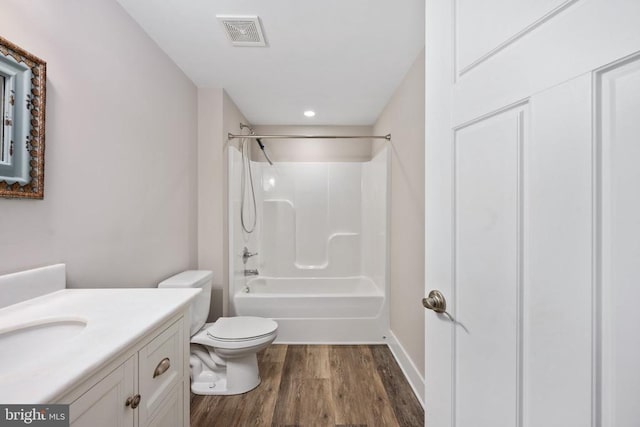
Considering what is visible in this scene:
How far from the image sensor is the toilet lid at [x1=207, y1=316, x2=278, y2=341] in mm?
2007

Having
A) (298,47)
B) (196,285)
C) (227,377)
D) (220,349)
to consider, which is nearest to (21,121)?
(196,285)

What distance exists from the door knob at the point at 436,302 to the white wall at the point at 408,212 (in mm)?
1140

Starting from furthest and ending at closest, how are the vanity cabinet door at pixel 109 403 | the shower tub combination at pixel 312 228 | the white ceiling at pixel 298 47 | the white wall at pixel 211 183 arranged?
the shower tub combination at pixel 312 228 → the white wall at pixel 211 183 → the white ceiling at pixel 298 47 → the vanity cabinet door at pixel 109 403

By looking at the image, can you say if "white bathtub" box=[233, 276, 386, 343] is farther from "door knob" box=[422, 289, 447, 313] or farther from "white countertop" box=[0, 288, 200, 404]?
"door knob" box=[422, 289, 447, 313]

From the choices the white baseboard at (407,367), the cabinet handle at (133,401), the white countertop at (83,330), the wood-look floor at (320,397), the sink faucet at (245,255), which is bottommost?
the wood-look floor at (320,397)

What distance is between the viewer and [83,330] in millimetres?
781

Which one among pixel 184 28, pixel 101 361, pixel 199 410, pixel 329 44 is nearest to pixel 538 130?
pixel 101 361

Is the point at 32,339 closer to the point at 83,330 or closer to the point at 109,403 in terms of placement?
the point at 83,330

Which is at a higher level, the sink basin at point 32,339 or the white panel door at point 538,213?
the white panel door at point 538,213

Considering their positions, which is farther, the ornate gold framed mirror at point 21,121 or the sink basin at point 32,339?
the ornate gold framed mirror at point 21,121

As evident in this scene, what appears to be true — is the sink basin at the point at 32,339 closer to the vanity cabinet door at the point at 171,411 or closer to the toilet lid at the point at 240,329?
the vanity cabinet door at the point at 171,411

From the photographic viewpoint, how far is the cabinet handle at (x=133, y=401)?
0.77m

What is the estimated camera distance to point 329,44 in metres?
1.89

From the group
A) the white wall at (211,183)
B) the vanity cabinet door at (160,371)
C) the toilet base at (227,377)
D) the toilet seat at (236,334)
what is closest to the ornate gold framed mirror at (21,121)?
the vanity cabinet door at (160,371)
